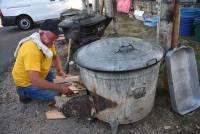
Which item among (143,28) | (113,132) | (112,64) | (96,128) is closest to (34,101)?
(96,128)

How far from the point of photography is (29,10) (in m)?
10.6

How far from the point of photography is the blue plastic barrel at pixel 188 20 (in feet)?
22.3

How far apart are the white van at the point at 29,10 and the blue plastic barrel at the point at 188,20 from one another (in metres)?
4.80

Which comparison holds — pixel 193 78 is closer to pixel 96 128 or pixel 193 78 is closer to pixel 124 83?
pixel 124 83

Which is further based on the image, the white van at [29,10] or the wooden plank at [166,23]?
the white van at [29,10]

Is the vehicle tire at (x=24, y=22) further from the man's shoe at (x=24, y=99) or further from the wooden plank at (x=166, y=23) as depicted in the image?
the wooden plank at (x=166, y=23)

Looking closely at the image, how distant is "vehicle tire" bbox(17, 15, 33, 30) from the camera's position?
35.4ft

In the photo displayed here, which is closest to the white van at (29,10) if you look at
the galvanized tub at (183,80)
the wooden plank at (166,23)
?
the wooden plank at (166,23)

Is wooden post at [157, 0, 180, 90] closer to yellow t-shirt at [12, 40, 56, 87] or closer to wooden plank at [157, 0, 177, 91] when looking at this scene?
wooden plank at [157, 0, 177, 91]

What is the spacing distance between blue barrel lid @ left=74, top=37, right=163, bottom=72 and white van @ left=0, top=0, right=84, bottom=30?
23.8ft

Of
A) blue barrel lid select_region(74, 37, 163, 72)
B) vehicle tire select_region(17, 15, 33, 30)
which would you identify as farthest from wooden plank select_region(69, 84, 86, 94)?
vehicle tire select_region(17, 15, 33, 30)

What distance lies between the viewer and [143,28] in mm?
8359

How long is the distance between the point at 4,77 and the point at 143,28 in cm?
501

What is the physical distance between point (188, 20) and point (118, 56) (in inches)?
183
